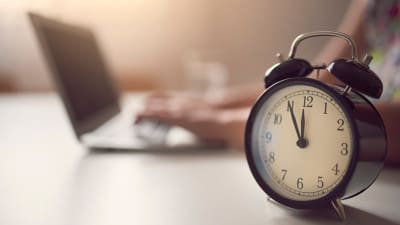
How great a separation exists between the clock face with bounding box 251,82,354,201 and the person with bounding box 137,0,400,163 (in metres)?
0.05

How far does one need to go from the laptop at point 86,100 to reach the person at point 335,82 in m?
0.04

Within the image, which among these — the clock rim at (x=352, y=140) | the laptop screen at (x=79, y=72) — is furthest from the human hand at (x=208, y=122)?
the clock rim at (x=352, y=140)

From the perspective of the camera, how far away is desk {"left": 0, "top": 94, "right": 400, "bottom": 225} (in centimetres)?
49

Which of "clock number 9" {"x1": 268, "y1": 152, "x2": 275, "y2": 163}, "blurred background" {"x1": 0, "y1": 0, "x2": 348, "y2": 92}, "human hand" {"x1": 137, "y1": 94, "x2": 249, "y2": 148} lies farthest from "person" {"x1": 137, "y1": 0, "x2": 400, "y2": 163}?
"blurred background" {"x1": 0, "y1": 0, "x2": 348, "y2": 92}

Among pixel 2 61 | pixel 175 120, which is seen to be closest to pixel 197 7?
pixel 2 61

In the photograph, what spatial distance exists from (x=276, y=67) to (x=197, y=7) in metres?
2.29

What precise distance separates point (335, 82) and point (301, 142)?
0.29 feet

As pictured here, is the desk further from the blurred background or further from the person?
the blurred background

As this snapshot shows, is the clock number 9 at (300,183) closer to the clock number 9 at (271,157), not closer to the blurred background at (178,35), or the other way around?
the clock number 9 at (271,157)

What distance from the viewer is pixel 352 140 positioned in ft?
1.50

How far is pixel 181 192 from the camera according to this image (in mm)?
591

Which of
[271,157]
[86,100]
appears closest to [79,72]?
[86,100]

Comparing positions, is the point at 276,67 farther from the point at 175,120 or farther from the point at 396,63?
the point at 396,63

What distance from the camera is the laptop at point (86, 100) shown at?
83cm
